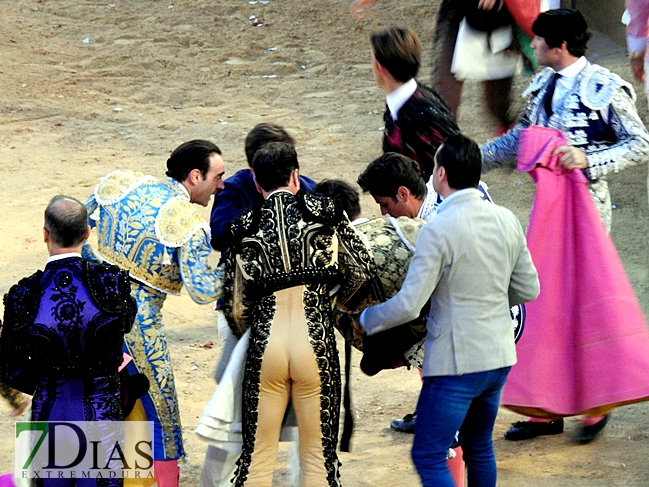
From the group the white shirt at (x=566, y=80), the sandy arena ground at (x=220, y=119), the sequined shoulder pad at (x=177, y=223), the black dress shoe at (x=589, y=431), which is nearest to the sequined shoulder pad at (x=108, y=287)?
the sequined shoulder pad at (x=177, y=223)

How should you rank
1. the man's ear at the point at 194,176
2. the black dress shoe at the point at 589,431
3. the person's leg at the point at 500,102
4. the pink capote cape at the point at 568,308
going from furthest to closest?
the person's leg at the point at 500,102, the black dress shoe at the point at 589,431, the pink capote cape at the point at 568,308, the man's ear at the point at 194,176

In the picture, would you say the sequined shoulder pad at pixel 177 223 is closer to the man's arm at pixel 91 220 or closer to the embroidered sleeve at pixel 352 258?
the man's arm at pixel 91 220

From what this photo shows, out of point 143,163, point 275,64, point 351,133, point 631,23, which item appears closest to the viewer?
point 631,23

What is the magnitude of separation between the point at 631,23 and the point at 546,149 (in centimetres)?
251

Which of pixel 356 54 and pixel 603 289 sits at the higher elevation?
pixel 356 54

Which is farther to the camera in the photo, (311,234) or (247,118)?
(247,118)

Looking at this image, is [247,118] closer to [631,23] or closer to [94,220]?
[631,23]

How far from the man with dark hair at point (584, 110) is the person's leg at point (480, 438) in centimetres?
137

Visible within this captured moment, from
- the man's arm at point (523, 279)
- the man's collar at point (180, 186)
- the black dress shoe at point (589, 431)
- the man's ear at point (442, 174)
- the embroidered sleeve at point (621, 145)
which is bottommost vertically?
the black dress shoe at point (589, 431)

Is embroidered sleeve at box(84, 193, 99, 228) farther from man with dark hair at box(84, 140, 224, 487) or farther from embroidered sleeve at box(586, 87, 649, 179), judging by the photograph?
embroidered sleeve at box(586, 87, 649, 179)

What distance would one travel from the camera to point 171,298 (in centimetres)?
702

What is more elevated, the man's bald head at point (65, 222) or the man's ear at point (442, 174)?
the man's ear at point (442, 174)

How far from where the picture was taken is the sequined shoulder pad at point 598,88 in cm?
492

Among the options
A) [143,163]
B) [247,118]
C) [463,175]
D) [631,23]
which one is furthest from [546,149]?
[247,118]
